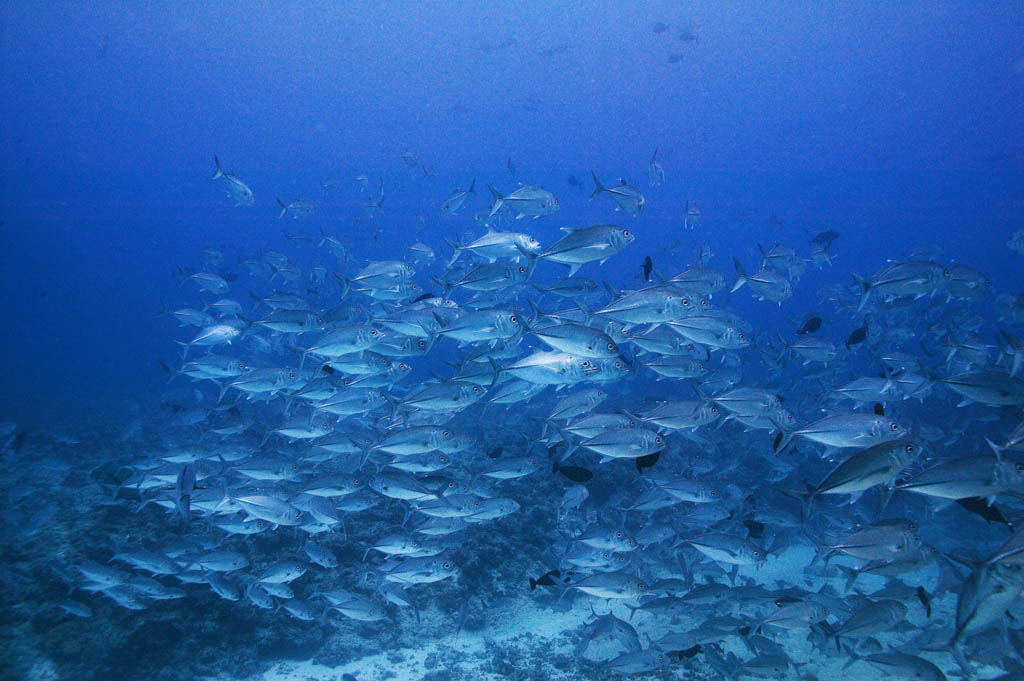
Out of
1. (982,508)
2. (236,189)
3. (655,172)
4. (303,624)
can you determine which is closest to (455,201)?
(655,172)

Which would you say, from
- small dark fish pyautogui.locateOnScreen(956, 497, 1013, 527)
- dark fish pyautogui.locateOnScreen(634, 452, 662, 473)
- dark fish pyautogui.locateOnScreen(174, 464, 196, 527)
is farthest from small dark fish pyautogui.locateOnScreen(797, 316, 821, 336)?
dark fish pyautogui.locateOnScreen(174, 464, 196, 527)

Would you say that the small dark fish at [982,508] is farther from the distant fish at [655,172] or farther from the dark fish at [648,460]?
the distant fish at [655,172]

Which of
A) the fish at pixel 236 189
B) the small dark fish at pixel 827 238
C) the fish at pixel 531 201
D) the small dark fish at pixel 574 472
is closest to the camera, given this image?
Answer: the small dark fish at pixel 574 472

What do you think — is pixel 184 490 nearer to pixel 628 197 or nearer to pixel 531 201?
pixel 531 201

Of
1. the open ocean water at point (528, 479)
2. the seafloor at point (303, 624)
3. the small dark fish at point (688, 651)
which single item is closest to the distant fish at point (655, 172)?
the open ocean water at point (528, 479)

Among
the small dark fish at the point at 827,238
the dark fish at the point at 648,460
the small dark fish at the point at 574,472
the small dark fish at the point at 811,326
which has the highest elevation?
the small dark fish at the point at 827,238

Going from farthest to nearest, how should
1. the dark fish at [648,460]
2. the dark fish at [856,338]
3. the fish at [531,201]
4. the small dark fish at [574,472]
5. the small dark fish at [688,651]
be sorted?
the dark fish at [856,338], the fish at [531,201], the small dark fish at [574,472], the small dark fish at [688,651], the dark fish at [648,460]

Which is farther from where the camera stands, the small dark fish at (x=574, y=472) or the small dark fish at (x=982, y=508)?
the small dark fish at (x=574, y=472)

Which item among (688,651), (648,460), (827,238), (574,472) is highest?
(827,238)

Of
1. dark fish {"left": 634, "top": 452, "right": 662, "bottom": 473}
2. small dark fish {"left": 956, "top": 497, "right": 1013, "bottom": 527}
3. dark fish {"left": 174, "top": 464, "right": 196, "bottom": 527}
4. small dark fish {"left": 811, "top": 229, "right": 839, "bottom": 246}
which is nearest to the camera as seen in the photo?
small dark fish {"left": 956, "top": 497, "right": 1013, "bottom": 527}

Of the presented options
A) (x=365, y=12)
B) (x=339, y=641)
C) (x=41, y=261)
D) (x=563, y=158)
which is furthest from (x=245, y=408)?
(x=41, y=261)

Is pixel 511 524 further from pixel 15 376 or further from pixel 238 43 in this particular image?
pixel 238 43

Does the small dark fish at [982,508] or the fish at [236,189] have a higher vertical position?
the fish at [236,189]

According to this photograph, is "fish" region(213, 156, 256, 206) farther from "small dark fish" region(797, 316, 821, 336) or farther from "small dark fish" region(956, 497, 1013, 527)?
"small dark fish" region(956, 497, 1013, 527)
